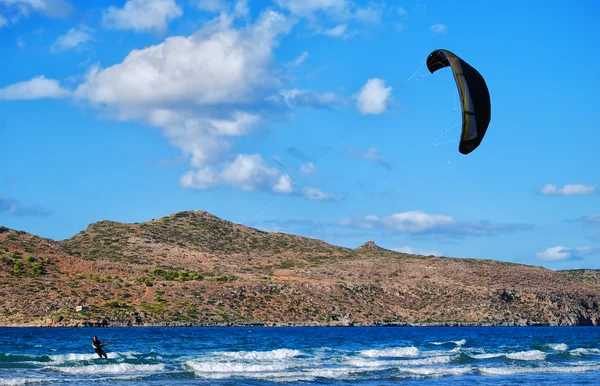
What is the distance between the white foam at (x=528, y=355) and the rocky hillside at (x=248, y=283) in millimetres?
36803

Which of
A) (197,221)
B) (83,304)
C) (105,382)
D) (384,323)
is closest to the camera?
(105,382)

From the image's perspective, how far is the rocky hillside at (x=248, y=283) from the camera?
3177 inches

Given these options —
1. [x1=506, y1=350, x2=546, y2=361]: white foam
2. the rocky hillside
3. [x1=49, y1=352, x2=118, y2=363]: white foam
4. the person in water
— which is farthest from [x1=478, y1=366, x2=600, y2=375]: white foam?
the rocky hillside

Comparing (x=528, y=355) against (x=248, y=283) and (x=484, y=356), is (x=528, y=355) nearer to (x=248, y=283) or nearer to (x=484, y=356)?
(x=484, y=356)

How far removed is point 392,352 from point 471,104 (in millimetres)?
29445

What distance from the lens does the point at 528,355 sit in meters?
51.8

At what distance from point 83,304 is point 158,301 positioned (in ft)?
27.7

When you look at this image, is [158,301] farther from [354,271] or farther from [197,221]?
[197,221]

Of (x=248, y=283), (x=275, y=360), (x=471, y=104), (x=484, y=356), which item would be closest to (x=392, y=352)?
(x=484, y=356)

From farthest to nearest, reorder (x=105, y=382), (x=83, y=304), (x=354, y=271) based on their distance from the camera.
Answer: (x=354, y=271) → (x=83, y=304) → (x=105, y=382)

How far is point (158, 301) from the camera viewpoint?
275ft

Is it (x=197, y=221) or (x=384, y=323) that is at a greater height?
(x=197, y=221)

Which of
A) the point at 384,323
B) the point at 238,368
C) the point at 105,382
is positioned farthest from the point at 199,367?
the point at 384,323

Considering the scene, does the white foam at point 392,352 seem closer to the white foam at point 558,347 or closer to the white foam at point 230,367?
the white foam at point 230,367
